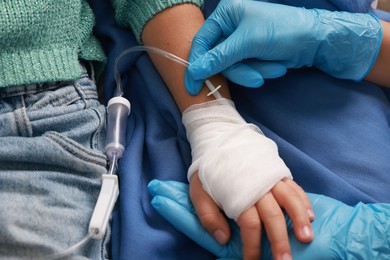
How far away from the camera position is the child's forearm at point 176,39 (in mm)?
953

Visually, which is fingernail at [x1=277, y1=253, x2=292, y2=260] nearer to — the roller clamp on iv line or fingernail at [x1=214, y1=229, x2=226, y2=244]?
fingernail at [x1=214, y1=229, x2=226, y2=244]

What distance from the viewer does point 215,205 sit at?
2.60 ft

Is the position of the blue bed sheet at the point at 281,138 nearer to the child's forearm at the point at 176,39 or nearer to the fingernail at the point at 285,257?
the child's forearm at the point at 176,39

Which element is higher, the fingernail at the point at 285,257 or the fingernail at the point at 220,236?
the fingernail at the point at 285,257

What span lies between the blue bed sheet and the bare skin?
0.20 feet

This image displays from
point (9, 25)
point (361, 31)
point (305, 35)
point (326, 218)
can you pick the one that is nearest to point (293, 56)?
point (305, 35)

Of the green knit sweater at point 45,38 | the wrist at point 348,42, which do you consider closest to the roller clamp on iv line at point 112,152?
the green knit sweater at point 45,38

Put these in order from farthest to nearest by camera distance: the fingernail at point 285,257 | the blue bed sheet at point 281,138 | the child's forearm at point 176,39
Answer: the child's forearm at point 176,39 < the blue bed sheet at point 281,138 < the fingernail at point 285,257

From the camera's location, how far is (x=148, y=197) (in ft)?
2.90

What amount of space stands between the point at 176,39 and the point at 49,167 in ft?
1.34

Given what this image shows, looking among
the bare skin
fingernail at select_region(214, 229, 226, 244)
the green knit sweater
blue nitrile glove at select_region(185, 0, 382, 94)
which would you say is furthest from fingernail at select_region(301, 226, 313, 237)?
the green knit sweater

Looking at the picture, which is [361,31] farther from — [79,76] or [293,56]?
[79,76]

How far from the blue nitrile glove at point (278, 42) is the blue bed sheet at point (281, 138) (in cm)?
6

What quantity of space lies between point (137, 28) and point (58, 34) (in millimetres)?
205
